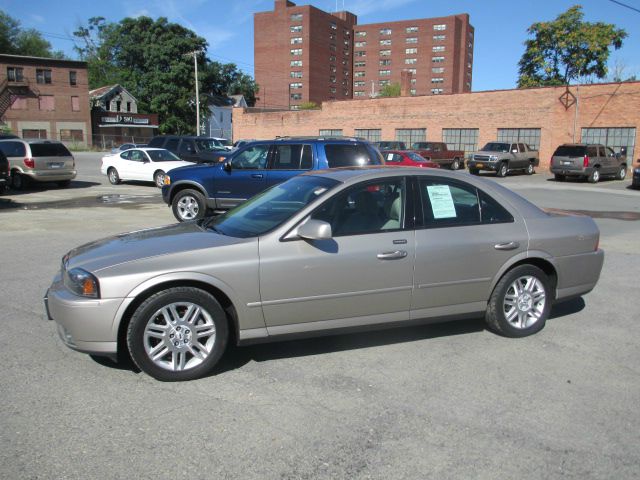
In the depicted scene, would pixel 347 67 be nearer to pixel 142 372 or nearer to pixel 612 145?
pixel 612 145

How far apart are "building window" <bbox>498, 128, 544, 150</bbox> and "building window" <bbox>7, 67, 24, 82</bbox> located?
5094 cm

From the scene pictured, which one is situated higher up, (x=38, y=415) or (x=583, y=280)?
(x=583, y=280)

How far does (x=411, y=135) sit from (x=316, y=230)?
135 ft

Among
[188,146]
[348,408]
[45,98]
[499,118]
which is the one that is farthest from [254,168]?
[45,98]

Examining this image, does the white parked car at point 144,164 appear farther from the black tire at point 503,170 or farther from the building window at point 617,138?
the building window at point 617,138

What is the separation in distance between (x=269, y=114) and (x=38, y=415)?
51985 millimetres

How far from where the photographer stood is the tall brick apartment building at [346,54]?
10675 cm

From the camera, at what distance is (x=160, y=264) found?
3.99 m

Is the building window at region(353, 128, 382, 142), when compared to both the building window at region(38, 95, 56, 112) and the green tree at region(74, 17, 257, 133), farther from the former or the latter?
the building window at region(38, 95, 56, 112)

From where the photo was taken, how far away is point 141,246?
4289mm

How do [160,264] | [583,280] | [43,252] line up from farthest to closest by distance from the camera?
[43,252] → [583,280] → [160,264]

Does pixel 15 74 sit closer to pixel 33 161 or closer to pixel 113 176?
pixel 113 176

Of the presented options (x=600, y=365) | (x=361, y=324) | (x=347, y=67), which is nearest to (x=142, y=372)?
(x=361, y=324)

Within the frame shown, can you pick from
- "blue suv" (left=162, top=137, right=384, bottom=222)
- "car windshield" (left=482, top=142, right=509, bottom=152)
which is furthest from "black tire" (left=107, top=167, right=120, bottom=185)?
"car windshield" (left=482, top=142, right=509, bottom=152)
